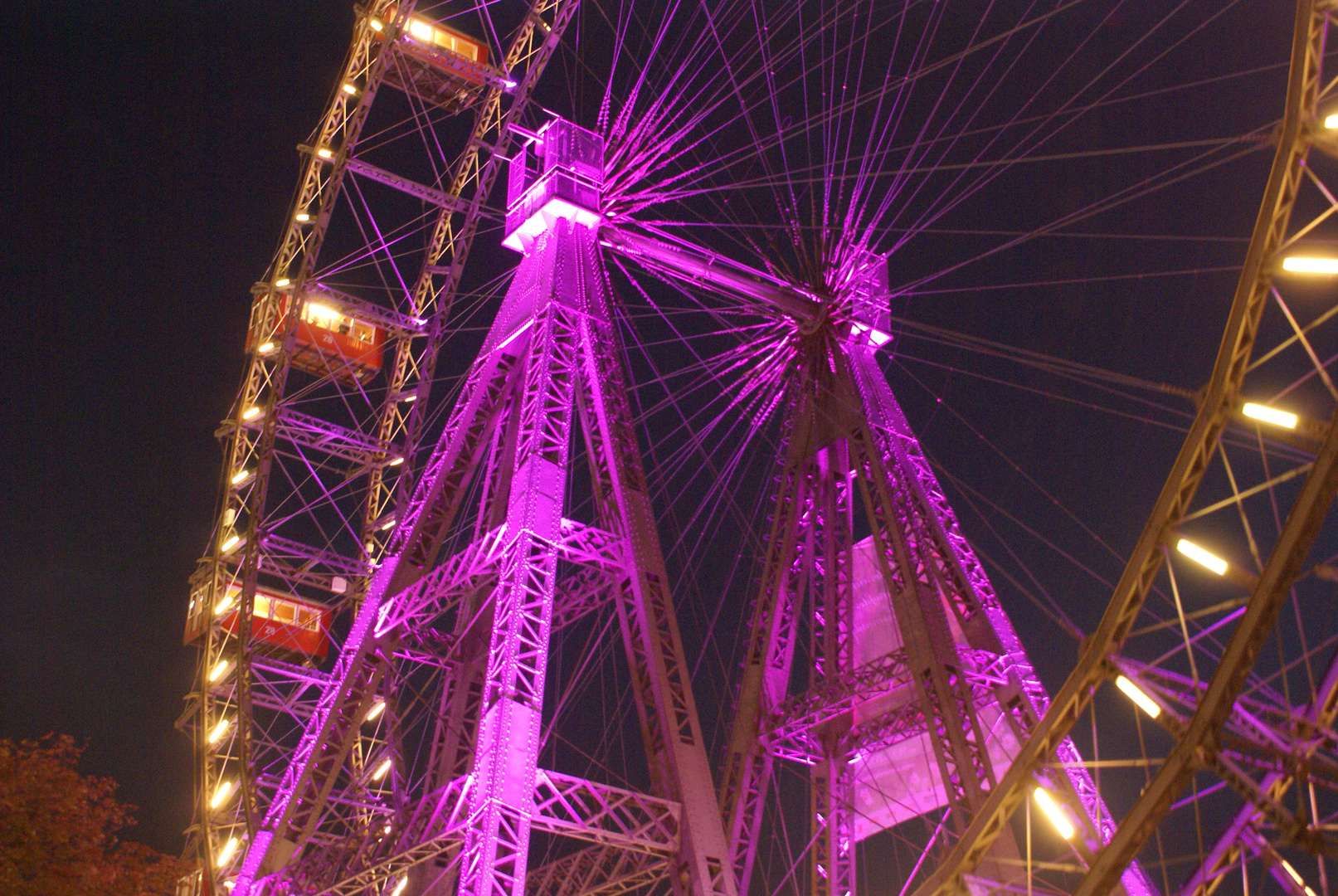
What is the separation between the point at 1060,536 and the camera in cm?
4253

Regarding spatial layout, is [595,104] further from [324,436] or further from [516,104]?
[324,436]

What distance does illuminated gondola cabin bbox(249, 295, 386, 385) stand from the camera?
2459 cm

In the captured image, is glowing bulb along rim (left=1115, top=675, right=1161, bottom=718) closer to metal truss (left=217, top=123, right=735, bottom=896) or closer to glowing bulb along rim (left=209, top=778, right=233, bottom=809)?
metal truss (left=217, top=123, right=735, bottom=896)

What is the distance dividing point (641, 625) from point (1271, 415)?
292 inches

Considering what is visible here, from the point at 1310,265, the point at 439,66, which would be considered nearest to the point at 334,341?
the point at 439,66

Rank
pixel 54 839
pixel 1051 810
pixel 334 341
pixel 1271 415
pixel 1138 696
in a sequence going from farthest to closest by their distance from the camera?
pixel 334 341 < pixel 54 839 < pixel 1051 810 < pixel 1138 696 < pixel 1271 415

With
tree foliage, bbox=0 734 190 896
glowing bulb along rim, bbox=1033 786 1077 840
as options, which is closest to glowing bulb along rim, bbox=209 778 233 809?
tree foliage, bbox=0 734 190 896

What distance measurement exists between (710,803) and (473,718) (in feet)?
14.5

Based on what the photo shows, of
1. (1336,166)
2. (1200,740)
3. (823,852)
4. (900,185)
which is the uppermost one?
(1336,166)

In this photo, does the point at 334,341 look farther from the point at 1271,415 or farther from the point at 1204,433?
the point at 1271,415

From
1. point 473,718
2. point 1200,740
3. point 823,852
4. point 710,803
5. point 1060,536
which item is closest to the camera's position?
point 1200,740

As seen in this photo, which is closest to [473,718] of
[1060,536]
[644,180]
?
[644,180]

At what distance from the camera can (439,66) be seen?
25.5m

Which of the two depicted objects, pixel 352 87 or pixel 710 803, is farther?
pixel 352 87
